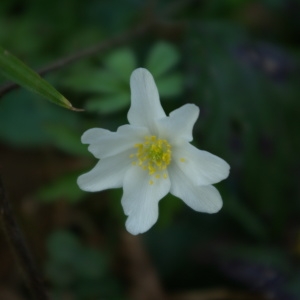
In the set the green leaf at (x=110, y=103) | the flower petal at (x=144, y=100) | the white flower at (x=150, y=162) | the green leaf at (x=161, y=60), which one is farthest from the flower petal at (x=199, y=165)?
the green leaf at (x=161, y=60)

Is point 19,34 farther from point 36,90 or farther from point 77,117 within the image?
point 36,90

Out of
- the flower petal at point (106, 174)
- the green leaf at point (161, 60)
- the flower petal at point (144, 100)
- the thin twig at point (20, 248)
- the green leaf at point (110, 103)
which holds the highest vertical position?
the green leaf at point (161, 60)

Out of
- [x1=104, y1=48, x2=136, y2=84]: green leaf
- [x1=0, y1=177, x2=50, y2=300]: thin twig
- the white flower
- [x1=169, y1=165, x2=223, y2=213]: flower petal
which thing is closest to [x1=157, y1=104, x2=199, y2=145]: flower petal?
the white flower

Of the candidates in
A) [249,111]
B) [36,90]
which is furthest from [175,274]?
[36,90]

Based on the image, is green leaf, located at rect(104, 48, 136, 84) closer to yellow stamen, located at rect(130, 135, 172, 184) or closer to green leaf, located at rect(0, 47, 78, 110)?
yellow stamen, located at rect(130, 135, 172, 184)

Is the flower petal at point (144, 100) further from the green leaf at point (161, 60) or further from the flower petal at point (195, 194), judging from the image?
the green leaf at point (161, 60)
